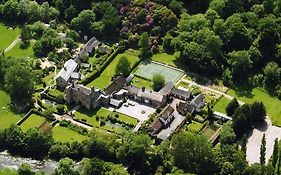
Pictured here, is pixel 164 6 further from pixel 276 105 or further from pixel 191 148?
pixel 191 148

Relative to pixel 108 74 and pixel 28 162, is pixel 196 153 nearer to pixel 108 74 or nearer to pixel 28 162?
pixel 28 162

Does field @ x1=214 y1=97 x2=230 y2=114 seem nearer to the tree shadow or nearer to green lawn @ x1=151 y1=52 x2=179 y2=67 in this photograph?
the tree shadow

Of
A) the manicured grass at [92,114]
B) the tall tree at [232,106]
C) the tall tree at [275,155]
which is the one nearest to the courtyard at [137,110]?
the manicured grass at [92,114]

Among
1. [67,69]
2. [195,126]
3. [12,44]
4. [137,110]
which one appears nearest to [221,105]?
[195,126]

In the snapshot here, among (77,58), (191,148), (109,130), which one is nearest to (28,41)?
(77,58)

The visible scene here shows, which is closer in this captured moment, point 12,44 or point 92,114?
point 92,114

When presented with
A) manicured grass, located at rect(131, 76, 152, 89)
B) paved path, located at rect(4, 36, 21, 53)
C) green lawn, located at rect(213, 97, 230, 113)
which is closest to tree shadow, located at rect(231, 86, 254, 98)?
green lawn, located at rect(213, 97, 230, 113)
